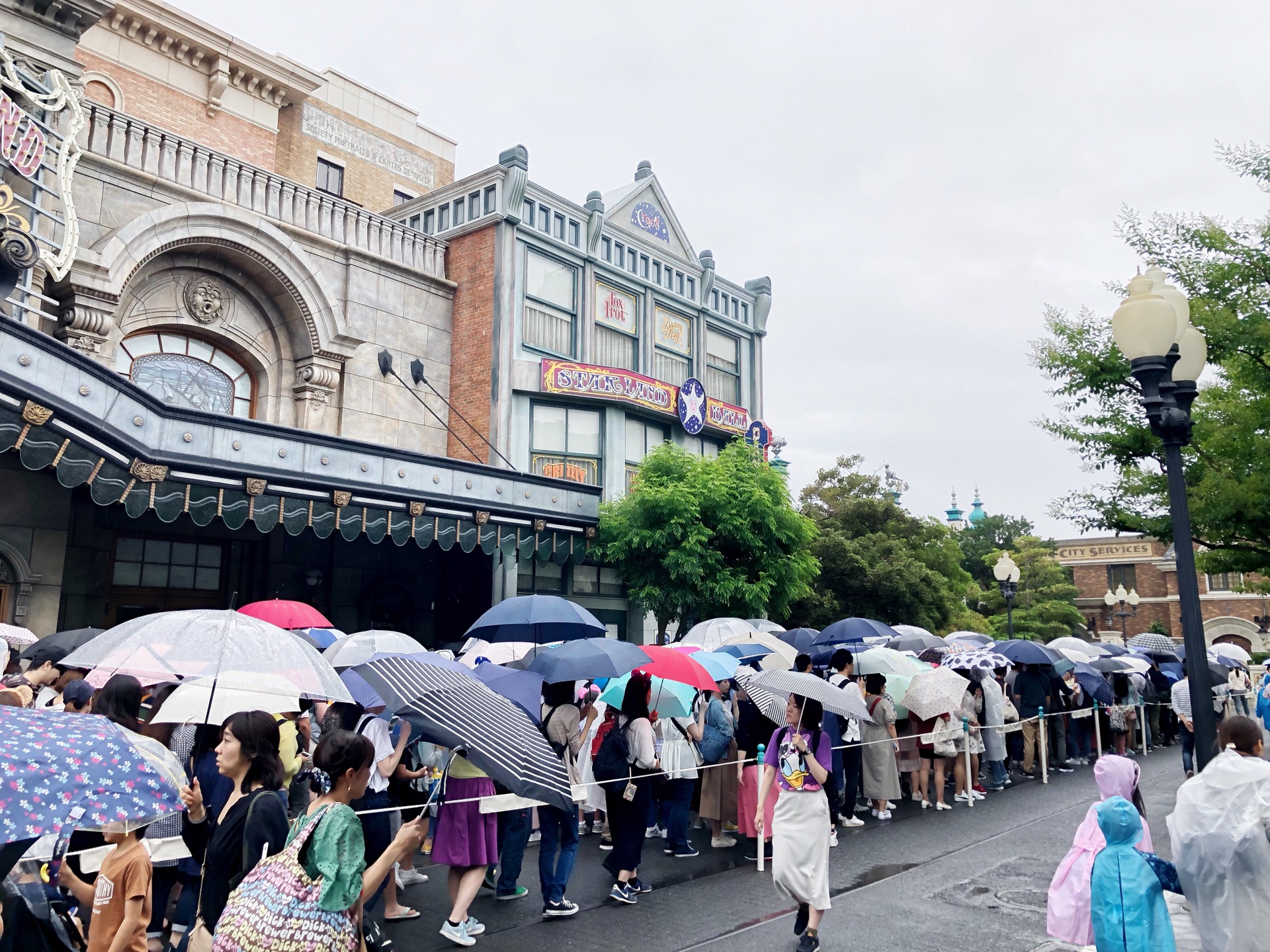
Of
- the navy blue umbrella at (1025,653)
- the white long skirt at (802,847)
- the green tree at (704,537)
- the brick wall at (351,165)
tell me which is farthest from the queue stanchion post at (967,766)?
the brick wall at (351,165)

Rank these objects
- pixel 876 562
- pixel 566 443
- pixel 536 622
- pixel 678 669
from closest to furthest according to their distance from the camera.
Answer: pixel 678 669
pixel 536 622
pixel 566 443
pixel 876 562

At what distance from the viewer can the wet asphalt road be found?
736cm

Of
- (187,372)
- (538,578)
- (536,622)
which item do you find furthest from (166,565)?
(536,622)

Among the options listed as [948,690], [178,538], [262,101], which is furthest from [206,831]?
[262,101]

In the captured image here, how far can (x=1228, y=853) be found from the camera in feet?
17.5

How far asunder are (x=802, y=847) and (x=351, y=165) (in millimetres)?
27432

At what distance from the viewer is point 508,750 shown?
4816 millimetres

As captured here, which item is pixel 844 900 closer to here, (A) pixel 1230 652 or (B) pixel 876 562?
(A) pixel 1230 652

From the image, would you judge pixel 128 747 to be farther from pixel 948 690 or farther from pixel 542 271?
pixel 542 271

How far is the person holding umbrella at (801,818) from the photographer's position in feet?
23.1

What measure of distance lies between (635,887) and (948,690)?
242 inches

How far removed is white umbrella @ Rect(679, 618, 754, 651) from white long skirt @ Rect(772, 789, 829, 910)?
7.01m

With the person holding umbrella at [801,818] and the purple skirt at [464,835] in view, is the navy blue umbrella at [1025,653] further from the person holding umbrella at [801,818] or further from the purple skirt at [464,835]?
the purple skirt at [464,835]

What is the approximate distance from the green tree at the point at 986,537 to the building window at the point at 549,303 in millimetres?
60168
